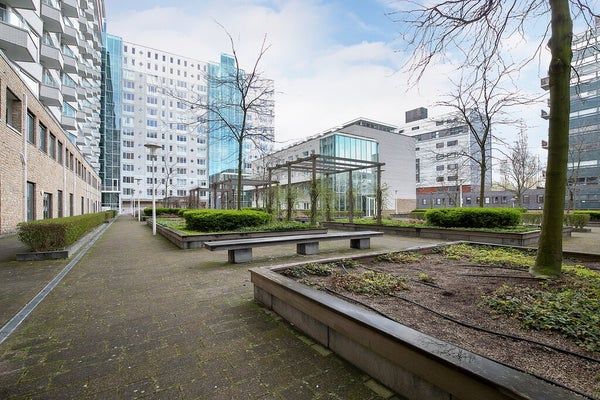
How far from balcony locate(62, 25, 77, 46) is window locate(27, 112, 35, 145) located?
16.7 metres

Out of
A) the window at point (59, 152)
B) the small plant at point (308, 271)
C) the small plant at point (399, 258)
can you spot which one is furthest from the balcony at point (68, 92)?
the small plant at point (399, 258)

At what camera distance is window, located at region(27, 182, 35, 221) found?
1441cm

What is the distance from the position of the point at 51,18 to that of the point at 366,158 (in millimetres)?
30800

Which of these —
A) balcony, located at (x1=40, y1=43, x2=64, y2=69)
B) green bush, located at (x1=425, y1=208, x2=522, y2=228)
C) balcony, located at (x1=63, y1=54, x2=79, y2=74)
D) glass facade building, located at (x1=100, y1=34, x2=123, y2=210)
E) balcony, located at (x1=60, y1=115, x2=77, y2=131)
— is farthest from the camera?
glass facade building, located at (x1=100, y1=34, x2=123, y2=210)

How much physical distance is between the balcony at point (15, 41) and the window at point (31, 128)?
3964mm

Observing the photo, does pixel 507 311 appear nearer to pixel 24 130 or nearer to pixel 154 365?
pixel 154 365

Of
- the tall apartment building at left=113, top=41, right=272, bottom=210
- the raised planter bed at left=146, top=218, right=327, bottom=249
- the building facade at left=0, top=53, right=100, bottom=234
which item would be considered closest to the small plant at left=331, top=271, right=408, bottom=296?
the raised planter bed at left=146, top=218, right=327, bottom=249

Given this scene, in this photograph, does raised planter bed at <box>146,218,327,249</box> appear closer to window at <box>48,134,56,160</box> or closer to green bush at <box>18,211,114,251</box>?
green bush at <box>18,211,114,251</box>

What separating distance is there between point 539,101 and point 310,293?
13150 millimetres

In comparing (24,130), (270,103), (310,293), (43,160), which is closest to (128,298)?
(310,293)

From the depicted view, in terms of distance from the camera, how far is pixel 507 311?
2912 mm

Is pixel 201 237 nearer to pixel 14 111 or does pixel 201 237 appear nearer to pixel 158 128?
pixel 14 111

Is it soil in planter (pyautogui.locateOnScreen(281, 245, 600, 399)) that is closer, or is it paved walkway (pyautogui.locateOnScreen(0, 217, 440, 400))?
soil in planter (pyautogui.locateOnScreen(281, 245, 600, 399))

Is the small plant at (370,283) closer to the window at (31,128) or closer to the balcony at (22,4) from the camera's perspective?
the window at (31,128)
